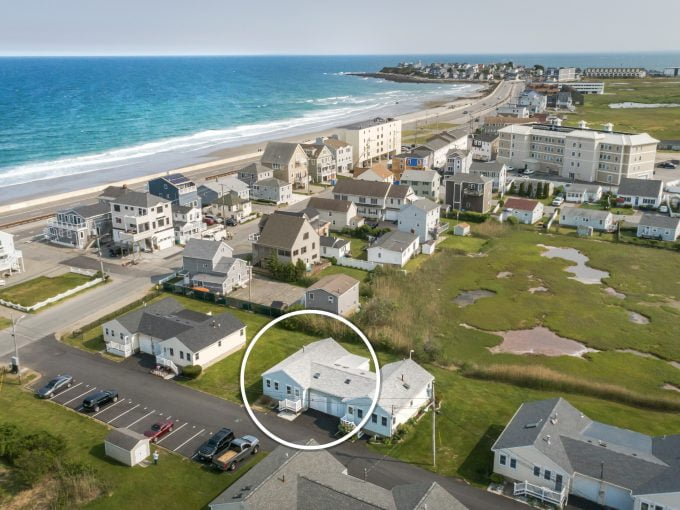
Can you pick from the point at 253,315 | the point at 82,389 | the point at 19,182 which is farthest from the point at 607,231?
the point at 19,182

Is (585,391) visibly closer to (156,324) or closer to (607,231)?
(156,324)

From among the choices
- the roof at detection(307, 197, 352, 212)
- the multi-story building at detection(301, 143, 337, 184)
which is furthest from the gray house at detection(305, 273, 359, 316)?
the multi-story building at detection(301, 143, 337, 184)

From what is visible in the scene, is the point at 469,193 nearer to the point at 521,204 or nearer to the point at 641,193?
the point at 521,204

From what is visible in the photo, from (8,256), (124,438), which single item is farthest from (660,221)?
(8,256)

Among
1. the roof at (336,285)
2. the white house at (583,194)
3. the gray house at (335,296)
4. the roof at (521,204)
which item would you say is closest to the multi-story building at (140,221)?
the roof at (336,285)

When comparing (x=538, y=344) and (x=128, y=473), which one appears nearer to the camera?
(x=128, y=473)

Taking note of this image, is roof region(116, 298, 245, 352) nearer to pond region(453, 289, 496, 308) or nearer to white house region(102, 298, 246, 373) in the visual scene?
white house region(102, 298, 246, 373)
